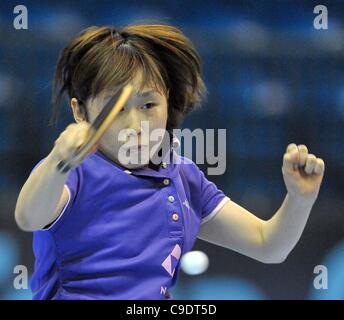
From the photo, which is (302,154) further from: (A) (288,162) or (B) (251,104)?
(B) (251,104)

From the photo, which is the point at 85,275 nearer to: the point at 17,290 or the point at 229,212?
the point at 229,212

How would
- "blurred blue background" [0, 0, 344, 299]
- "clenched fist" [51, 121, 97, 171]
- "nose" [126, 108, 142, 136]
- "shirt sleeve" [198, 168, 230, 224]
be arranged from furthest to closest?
"blurred blue background" [0, 0, 344, 299]
"shirt sleeve" [198, 168, 230, 224]
"nose" [126, 108, 142, 136]
"clenched fist" [51, 121, 97, 171]

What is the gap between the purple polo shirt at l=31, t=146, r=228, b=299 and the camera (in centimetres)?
58

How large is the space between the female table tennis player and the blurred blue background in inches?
10.8

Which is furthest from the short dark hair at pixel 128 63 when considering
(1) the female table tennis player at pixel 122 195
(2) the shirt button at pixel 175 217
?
(2) the shirt button at pixel 175 217

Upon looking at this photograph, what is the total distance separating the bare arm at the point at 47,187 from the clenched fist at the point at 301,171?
7.7 inches

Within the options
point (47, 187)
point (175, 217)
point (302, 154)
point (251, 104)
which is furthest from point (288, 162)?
point (251, 104)

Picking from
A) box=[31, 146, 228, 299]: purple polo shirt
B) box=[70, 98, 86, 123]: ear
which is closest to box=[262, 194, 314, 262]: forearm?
box=[31, 146, 228, 299]: purple polo shirt

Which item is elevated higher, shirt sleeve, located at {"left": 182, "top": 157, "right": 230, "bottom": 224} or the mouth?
the mouth

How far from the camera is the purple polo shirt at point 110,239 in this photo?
583 millimetres

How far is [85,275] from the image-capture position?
1.92ft

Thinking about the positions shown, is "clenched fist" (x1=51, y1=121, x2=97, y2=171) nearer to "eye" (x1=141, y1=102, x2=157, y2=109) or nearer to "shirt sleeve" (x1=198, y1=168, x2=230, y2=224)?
"eye" (x1=141, y1=102, x2=157, y2=109)
